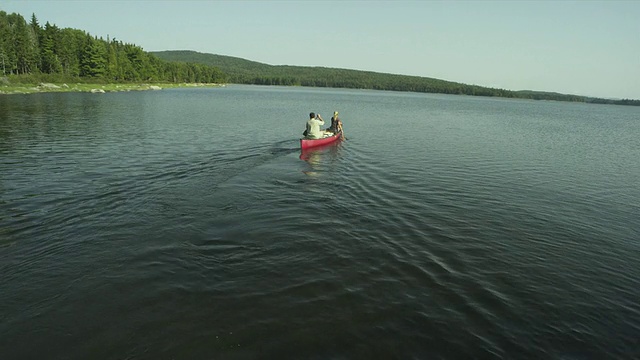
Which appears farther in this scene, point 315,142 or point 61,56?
point 61,56

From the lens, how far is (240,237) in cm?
1158

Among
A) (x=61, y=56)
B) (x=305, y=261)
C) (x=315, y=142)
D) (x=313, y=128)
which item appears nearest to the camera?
(x=305, y=261)

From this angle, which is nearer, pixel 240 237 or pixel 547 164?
pixel 240 237

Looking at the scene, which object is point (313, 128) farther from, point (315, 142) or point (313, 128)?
point (315, 142)

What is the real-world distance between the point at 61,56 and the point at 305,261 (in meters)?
129

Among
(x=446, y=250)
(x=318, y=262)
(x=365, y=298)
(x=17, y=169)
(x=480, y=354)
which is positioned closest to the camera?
(x=480, y=354)

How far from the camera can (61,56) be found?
342 ft

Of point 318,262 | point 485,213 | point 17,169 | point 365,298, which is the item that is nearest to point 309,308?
point 365,298

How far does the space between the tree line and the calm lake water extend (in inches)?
3655

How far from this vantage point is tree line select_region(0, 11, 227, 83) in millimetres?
88188

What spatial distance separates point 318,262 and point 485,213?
912 centimetres

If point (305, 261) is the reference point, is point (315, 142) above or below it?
above

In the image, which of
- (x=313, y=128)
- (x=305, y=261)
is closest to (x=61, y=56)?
(x=313, y=128)

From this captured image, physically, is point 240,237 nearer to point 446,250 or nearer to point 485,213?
point 446,250
